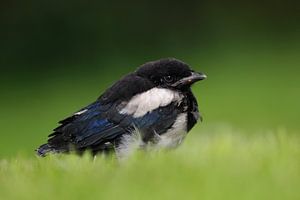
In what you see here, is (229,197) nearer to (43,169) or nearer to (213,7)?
(43,169)

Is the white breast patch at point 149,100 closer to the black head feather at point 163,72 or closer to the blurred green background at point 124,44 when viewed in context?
the black head feather at point 163,72

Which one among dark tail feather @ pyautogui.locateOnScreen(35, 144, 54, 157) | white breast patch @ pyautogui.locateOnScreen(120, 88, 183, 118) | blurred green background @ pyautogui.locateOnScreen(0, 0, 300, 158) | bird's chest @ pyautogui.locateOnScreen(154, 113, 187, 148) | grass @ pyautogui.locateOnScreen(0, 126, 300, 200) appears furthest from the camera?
blurred green background @ pyautogui.locateOnScreen(0, 0, 300, 158)

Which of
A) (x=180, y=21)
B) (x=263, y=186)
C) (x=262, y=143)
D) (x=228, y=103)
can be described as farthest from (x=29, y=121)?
(x=263, y=186)

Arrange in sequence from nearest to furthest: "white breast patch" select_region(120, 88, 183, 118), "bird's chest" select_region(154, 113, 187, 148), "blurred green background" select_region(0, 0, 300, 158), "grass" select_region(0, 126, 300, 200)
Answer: "grass" select_region(0, 126, 300, 200), "bird's chest" select_region(154, 113, 187, 148), "white breast patch" select_region(120, 88, 183, 118), "blurred green background" select_region(0, 0, 300, 158)

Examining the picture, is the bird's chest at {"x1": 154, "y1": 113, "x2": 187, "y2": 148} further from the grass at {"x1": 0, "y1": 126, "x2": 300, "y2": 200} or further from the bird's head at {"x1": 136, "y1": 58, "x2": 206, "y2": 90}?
the bird's head at {"x1": 136, "y1": 58, "x2": 206, "y2": 90}

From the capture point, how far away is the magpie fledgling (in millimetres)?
7180

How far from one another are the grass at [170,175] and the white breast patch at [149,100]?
0.41 metres

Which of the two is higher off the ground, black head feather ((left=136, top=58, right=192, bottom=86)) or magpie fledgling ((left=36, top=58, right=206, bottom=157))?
black head feather ((left=136, top=58, right=192, bottom=86))

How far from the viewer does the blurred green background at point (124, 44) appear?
20.1 m

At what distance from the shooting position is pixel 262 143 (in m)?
7.13

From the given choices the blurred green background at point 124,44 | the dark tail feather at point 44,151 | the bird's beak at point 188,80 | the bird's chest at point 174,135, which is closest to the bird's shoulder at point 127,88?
the bird's beak at point 188,80

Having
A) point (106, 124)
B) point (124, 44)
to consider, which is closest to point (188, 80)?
point (106, 124)

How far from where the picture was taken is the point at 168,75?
24.6ft

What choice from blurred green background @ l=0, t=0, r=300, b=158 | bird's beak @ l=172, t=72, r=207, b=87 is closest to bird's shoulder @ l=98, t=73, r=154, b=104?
bird's beak @ l=172, t=72, r=207, b=87
